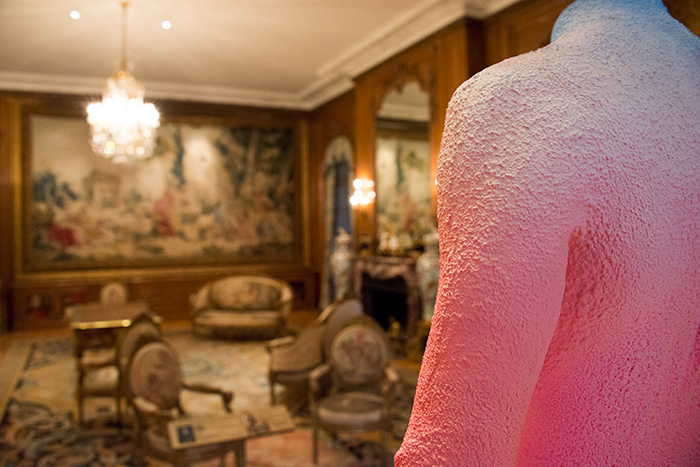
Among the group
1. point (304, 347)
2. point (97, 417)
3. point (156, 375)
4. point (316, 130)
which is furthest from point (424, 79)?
point (97, 417)

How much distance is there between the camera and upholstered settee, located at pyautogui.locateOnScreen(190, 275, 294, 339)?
28.0ft

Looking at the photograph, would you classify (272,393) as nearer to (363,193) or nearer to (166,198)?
(363,193)

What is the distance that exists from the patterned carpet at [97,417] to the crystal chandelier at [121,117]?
304 centimetres

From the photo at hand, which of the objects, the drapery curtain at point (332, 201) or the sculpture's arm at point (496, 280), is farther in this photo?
the drapery curtain at point (332, 201)

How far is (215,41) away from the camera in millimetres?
7566

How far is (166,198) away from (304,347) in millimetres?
6637

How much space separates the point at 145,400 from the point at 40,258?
731cm

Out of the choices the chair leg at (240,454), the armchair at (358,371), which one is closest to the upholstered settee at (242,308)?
the armchair at (358,371)

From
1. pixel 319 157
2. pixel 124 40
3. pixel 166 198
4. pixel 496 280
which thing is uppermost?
pixel 124 40

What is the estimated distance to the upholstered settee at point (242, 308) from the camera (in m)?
8.53

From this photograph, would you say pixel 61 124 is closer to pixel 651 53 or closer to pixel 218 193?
pixel 218 193

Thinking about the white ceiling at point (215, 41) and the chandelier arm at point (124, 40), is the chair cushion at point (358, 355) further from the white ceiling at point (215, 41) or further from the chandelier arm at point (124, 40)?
the chandelier arm at point (124, 40)

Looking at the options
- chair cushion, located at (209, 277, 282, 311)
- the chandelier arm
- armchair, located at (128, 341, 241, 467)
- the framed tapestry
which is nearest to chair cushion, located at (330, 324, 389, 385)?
armchair, located at (128, 341, 241, 467)

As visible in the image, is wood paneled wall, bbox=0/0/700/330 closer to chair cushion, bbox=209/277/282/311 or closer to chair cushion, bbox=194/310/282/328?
chair cushion, bbox=209/277/282/311
